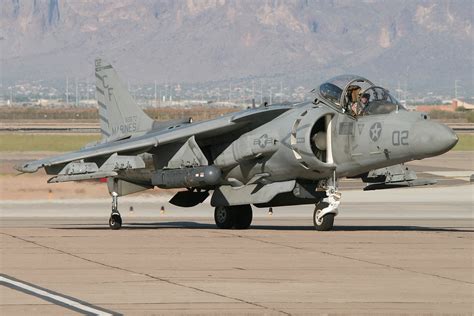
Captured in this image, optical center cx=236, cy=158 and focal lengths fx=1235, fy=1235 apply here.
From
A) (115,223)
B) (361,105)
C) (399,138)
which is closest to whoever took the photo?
(399,138)

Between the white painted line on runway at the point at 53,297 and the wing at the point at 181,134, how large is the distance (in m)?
7.58

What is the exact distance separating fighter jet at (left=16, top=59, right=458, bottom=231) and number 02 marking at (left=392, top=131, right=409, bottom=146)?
2 cm

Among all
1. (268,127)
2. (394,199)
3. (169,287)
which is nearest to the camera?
(169,287)

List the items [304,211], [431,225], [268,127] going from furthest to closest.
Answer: [304,211] < [431,225] < [268,127]

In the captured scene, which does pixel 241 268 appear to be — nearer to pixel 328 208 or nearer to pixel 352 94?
pixel 328 208

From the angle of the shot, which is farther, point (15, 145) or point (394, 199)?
point (15, 145)

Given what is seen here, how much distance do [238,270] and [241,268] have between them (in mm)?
222

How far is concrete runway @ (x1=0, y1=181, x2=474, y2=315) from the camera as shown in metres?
13.1

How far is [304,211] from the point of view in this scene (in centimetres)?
3238

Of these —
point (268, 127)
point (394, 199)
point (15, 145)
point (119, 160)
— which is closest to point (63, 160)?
point (119, 160)

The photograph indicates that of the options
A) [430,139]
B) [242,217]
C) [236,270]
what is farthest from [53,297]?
[242,217]

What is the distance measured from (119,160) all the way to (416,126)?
577 centimetres

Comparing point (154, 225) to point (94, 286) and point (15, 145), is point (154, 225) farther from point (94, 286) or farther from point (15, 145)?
point (15, 145)

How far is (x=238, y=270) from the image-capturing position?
16031mm
